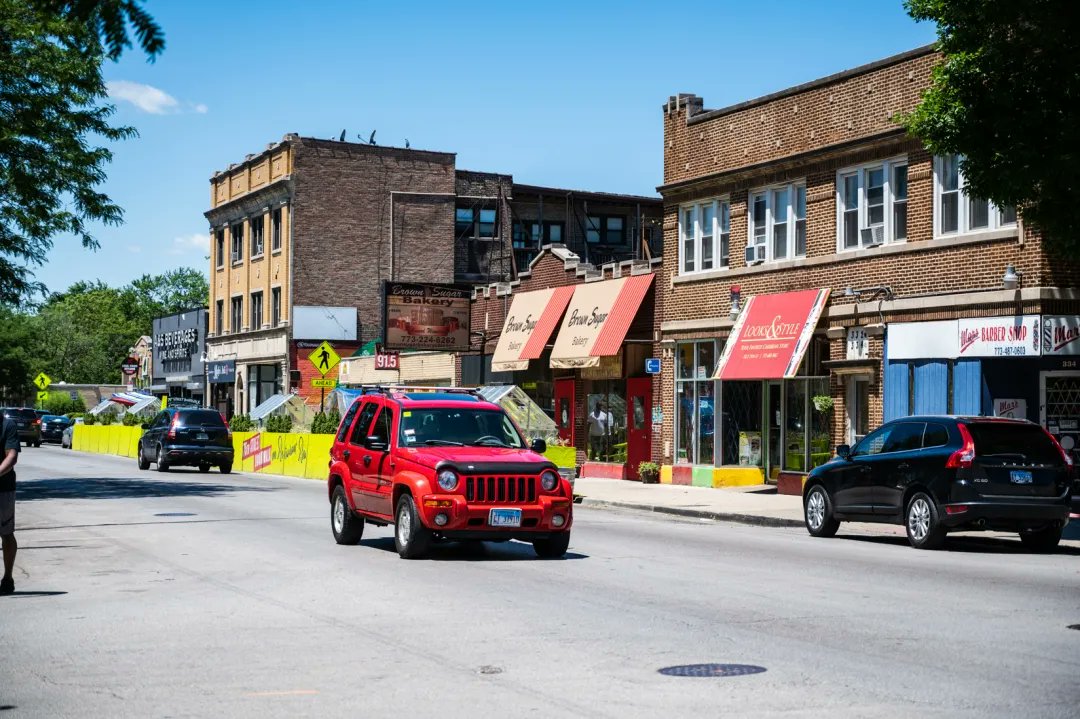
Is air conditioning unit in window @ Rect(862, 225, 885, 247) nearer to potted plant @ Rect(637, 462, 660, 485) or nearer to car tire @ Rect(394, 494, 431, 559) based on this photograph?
potted plant @ Rect(637, 462, 660, 485)

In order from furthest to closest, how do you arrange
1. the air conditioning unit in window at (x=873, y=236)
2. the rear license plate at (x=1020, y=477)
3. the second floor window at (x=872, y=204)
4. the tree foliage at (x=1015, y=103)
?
the air conditioning unit in window at (x=873, y=236), the second floor window at (x=872, y=204), the tree foliage at (x=1015, y=103), the rear license plate at (x=1020, y=477)

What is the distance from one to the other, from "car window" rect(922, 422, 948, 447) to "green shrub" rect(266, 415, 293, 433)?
28.9 meters

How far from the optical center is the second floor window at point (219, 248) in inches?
2842

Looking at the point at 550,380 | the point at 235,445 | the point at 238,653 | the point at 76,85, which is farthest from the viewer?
the point at 235,445

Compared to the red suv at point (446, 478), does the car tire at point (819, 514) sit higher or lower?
lower

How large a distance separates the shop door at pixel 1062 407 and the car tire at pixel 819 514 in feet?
18.1

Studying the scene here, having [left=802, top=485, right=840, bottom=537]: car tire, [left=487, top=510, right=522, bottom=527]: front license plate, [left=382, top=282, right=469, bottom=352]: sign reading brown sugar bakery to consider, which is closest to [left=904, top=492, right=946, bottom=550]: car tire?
[left=802, top=485, right=840, bottom=537]: car tire

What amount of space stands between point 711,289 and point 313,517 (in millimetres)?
13616

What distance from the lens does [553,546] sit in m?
16.2

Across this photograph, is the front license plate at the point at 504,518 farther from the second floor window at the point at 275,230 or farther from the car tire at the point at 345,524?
the second floor window at the point at 275,230

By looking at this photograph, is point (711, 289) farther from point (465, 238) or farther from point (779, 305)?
point (465, 238)

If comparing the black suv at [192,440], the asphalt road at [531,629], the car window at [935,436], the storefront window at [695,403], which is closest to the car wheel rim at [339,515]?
the asphalt road at [531,629]

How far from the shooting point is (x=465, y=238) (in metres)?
63.2

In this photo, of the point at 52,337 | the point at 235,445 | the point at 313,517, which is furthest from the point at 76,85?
the point at 52,337
